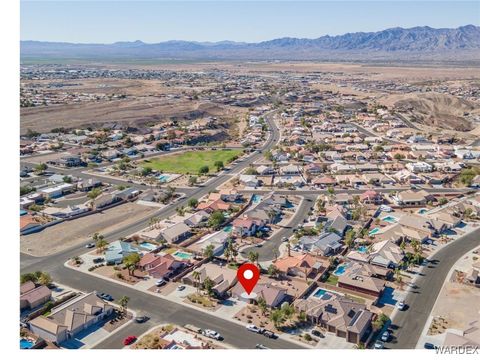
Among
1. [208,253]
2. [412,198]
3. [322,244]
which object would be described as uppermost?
[412,198]

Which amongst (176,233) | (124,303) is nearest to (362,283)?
(124,303)

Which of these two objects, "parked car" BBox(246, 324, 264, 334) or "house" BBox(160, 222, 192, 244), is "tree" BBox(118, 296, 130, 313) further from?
"house" BBox(160, 222, 192, 244)

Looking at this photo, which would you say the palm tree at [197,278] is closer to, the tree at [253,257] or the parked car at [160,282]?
the parked car at [160,282]

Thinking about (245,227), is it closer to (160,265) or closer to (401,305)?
(160,265)

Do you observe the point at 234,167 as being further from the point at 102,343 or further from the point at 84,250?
the point at 102,343

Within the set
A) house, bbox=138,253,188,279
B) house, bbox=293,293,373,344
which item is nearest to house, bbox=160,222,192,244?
house, bbox=138,253,188,279

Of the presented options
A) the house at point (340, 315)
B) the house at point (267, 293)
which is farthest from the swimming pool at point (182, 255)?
the house at point (340, 315)
